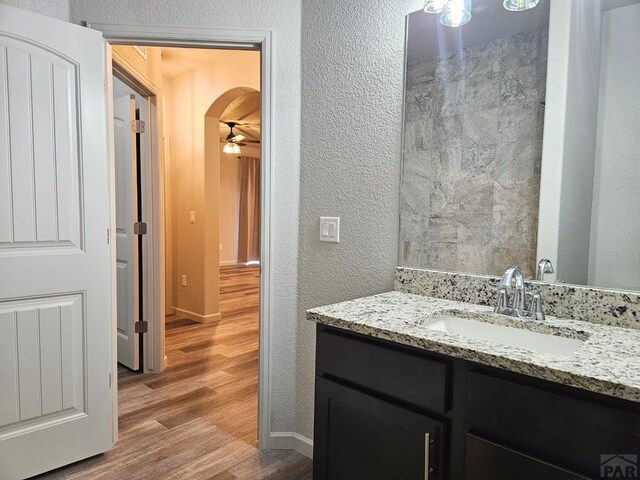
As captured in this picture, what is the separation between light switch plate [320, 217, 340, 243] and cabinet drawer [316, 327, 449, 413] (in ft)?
2.18

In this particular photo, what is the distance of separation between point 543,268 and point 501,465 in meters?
0.70

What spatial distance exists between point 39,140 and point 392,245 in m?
1.54

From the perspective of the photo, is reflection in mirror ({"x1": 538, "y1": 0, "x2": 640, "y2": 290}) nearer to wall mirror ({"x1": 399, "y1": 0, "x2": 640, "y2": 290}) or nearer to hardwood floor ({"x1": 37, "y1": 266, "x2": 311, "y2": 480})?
wall mirror ({"x1": 399, "y1": 0, "x2": 640, "y2": 290})

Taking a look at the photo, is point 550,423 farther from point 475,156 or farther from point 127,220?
point 127,220

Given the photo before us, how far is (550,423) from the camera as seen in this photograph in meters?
0.89

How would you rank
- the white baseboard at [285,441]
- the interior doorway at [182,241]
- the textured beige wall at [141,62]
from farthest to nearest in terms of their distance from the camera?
the interior doorway at [182,241]
the textured beige wall at [141,62]
the white baseboard at [285,441]

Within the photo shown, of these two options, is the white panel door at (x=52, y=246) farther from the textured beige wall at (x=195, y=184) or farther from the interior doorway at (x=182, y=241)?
the textured beige wall at (x=195, y=184)

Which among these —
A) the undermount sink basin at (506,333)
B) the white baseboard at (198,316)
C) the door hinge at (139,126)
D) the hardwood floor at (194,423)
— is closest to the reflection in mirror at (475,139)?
the undermount sink basin at (506,333)

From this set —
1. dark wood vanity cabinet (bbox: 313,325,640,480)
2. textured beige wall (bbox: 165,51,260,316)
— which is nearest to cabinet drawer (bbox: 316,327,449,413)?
dark wood vanity cabinet (bbox: 313,325,640,480)

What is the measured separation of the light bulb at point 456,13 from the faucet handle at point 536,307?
1.01 meters

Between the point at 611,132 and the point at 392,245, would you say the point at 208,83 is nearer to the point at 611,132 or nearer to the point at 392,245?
the point at 392,245

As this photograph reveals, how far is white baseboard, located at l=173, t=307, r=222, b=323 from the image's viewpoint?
4367mm

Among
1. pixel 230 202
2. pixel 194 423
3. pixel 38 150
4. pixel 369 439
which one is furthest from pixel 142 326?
pixel 230 202

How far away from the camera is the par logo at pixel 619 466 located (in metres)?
0.81
